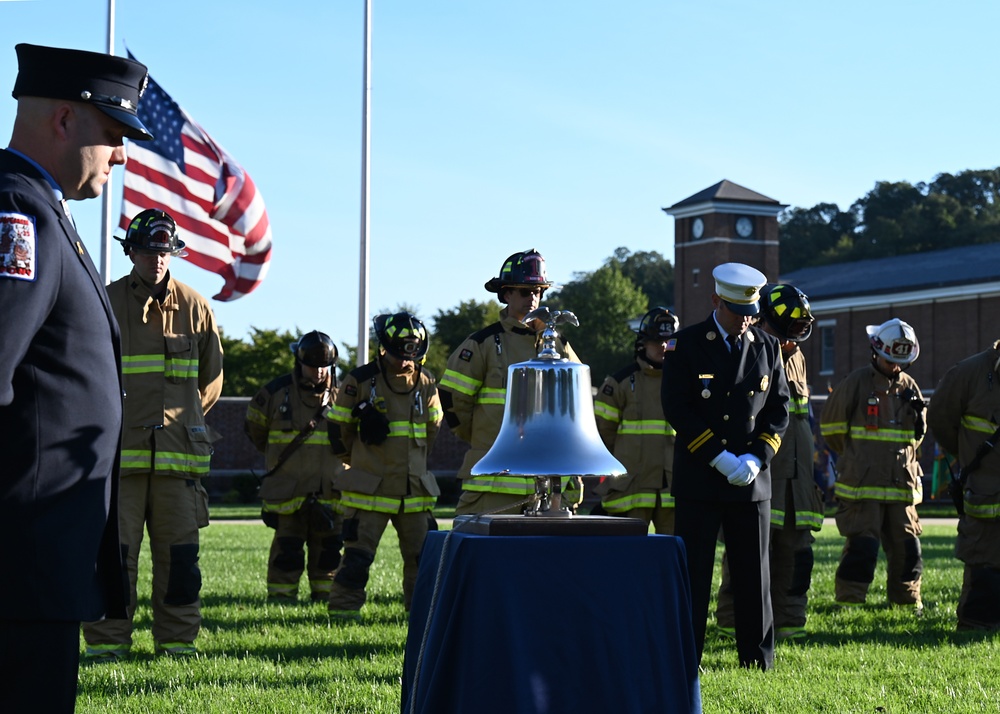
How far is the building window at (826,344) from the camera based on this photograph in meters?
65.5

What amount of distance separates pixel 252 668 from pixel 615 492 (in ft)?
13.2

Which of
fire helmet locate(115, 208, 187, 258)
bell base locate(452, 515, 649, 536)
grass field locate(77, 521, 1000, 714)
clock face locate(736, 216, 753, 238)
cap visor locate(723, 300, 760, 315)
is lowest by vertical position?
grass field locate(77, 521, 1000, 714)

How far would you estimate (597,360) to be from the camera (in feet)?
282

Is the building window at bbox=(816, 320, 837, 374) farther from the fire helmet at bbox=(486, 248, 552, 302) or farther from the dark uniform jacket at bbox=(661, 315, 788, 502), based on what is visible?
the dark uniform jacket at bbox=(661, 315, 788, 502)

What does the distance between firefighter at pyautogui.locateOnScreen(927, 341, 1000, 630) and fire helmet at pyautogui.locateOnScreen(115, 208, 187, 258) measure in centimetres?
599

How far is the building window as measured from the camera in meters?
65.5

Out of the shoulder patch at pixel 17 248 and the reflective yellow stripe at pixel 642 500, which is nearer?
the shoulder patch at pixel 17 248

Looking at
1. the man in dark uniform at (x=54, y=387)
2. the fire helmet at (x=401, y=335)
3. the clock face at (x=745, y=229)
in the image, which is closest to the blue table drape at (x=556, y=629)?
the man in dark uniform at (x=54, y=387)

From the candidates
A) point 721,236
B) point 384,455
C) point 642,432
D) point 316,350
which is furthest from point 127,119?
point 721,236

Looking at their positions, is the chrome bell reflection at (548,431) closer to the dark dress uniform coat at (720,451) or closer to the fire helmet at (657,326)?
the dark dress uniform coat at (720,451)

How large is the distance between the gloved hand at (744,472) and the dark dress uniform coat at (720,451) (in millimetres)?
174

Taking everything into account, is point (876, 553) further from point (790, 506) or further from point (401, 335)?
point (401, 335)

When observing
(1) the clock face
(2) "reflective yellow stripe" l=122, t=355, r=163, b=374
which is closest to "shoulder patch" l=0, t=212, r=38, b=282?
(2) "reflective yellow stripe" l=122, t=355, r=163, b=374

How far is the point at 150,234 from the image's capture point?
29.0ft
